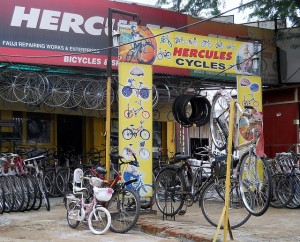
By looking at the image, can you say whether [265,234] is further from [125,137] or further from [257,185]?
[125,137]

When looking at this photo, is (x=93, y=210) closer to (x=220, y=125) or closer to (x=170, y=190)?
(x=170, y=190)

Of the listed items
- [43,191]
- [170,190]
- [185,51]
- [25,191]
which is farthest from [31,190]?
[185,51]

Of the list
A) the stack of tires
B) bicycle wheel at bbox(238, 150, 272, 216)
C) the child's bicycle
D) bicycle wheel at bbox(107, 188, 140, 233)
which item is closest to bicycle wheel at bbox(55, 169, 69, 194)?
the stack of tires

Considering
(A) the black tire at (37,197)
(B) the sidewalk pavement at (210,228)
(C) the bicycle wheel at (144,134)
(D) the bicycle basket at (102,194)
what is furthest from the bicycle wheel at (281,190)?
(A) the black tire at (37,197)

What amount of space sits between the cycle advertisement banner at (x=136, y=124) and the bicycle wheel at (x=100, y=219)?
1.08 metres

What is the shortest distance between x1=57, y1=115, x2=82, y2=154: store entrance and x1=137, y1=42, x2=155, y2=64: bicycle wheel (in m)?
6.57

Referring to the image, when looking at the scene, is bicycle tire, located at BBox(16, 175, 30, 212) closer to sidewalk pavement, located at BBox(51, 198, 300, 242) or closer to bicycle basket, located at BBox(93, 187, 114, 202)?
sidewalk pavement, located at BBox(51, 198, 300, 242)

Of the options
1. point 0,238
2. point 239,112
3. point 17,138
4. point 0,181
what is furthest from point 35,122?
point 239,112

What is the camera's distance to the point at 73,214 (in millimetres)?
8227

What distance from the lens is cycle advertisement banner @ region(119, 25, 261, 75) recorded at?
9320mm

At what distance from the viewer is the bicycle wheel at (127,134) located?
9078 millimetres

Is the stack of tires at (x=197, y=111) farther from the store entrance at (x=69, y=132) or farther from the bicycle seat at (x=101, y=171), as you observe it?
the store entrance at (x=69, y=132)

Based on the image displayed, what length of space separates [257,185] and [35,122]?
9.41 meters

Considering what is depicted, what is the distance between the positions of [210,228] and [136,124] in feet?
8.38
